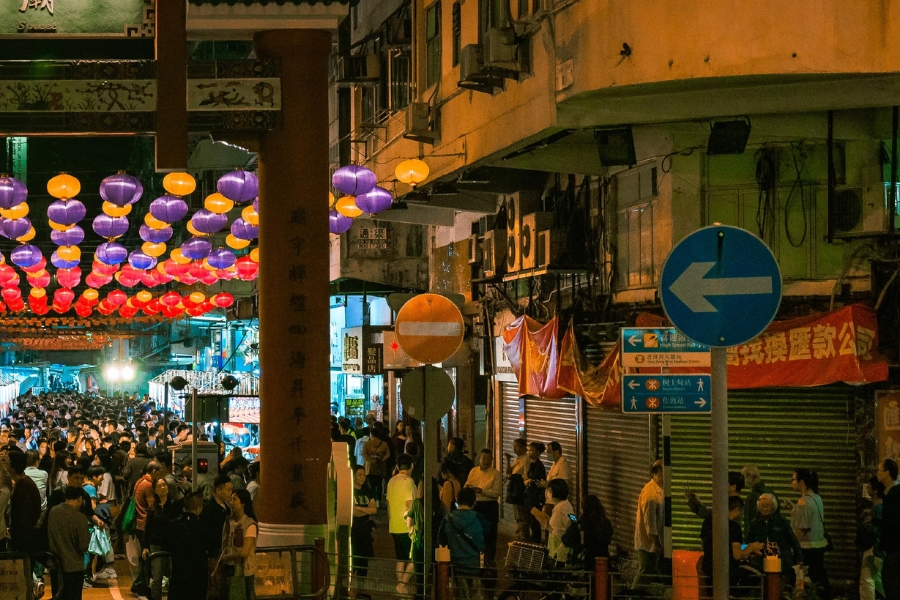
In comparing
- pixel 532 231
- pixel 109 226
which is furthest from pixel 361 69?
pixel 532 231

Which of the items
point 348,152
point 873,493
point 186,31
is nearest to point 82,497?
point 186,31

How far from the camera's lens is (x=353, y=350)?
29.9 metres

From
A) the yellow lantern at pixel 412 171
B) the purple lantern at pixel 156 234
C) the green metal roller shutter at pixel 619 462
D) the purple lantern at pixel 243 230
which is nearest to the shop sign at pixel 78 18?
the yellow lantern at pixel 412 171

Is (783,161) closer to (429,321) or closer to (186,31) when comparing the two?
(429,321)

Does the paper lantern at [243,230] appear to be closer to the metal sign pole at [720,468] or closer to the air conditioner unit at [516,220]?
the air conditioner unit at [516,220]

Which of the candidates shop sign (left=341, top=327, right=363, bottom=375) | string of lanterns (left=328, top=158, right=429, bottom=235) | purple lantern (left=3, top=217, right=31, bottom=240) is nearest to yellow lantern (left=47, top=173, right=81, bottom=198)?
purple lantern (left=3, top=217, right=31, bottom=240)

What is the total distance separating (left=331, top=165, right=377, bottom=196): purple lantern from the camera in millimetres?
16625

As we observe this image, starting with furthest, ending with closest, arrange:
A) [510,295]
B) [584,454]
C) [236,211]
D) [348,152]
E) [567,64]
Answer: [236,211]
[348,152]
[510,295]
[584,454]
[567,64]

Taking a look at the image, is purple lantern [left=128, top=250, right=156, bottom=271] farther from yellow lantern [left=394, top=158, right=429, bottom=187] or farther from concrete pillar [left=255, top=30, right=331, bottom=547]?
concrete pillar [left=255, top=30, right=331, bottom=547]

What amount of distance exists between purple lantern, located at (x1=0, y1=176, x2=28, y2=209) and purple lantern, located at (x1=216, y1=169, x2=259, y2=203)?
8.64 ft

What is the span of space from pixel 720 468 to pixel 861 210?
840 cm

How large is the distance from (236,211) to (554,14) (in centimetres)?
2452

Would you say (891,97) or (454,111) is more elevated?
(454,111)

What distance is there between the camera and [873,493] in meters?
12.5
